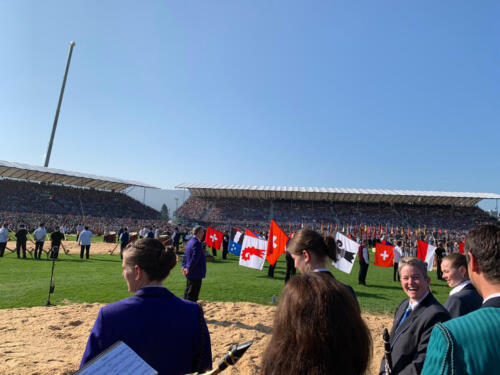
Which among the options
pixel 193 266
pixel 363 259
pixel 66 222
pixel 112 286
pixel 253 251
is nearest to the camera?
pixel 193 266

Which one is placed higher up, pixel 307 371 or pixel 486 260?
pixel 486 260

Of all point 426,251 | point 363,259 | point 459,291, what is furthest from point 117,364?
point 426,251

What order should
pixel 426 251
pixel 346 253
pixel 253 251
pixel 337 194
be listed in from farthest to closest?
pixel 337 194
pixel 426 251
pixel 253 251
pixel 346 253

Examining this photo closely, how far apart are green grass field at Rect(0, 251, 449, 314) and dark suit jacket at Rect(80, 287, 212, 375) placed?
7.34 metres

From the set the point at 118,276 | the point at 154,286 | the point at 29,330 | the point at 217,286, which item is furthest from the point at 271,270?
the point at 154,286

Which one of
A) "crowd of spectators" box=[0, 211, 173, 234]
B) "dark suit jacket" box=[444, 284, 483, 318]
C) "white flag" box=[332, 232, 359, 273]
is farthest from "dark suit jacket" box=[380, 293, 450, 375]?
"crowd of spectators" box=[0, 211, 173, 234]

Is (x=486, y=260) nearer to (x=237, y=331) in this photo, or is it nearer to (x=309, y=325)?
(x=309, y=325)

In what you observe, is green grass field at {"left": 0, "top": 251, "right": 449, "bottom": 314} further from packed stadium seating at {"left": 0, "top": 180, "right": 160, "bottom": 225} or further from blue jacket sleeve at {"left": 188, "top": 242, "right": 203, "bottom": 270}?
packed stadium seating at {"left": 0, "top": 180, "right": 160, "bottom": 225}

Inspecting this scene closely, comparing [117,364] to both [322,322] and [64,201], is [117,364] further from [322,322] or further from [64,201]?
[64,201]

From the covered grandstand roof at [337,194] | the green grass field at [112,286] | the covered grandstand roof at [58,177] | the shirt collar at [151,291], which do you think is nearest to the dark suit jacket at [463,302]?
the shirt collar at [151,291]

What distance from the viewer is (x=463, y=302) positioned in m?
3.06

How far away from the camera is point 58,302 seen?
802 centimetres

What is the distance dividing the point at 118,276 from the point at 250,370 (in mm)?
9124

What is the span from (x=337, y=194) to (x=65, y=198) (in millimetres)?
44412
